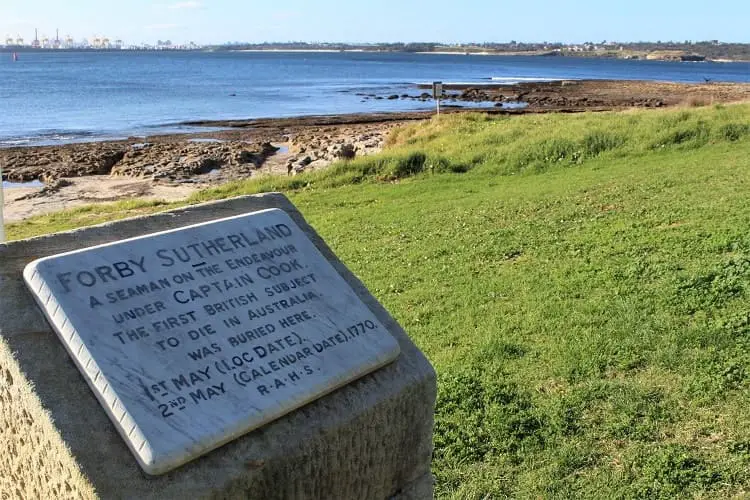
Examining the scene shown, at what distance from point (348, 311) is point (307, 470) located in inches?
27.9

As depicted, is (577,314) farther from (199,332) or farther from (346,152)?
(346,152)

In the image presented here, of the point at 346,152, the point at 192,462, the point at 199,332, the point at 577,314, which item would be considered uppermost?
the point at 199,332

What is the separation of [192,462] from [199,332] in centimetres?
46

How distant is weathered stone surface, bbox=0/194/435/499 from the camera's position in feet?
7.44

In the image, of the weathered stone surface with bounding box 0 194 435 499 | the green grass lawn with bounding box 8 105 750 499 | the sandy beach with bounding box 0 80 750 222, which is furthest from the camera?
the sandy beach with bounding box 0 80 750 222

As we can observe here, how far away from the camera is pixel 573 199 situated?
33.0 feet

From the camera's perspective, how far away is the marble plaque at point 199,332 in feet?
7.70

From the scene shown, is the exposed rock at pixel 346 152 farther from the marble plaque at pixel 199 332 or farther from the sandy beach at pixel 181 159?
the marble plaque at pixel 199 332

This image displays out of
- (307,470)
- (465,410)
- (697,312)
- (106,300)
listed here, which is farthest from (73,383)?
(697,312)

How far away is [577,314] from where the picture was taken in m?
5.66

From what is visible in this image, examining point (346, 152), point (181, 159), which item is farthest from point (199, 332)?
point (181, 159)

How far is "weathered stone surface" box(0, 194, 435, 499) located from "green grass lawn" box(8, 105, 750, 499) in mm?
865

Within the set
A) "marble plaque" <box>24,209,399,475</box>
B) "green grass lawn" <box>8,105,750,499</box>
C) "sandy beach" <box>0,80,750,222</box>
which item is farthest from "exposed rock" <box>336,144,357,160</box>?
"marble plaque" <box>24,209,399,475</box>

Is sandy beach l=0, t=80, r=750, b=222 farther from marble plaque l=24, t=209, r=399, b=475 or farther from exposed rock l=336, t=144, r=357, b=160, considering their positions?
marble plaque l=24, t=209, r=399, b=475
